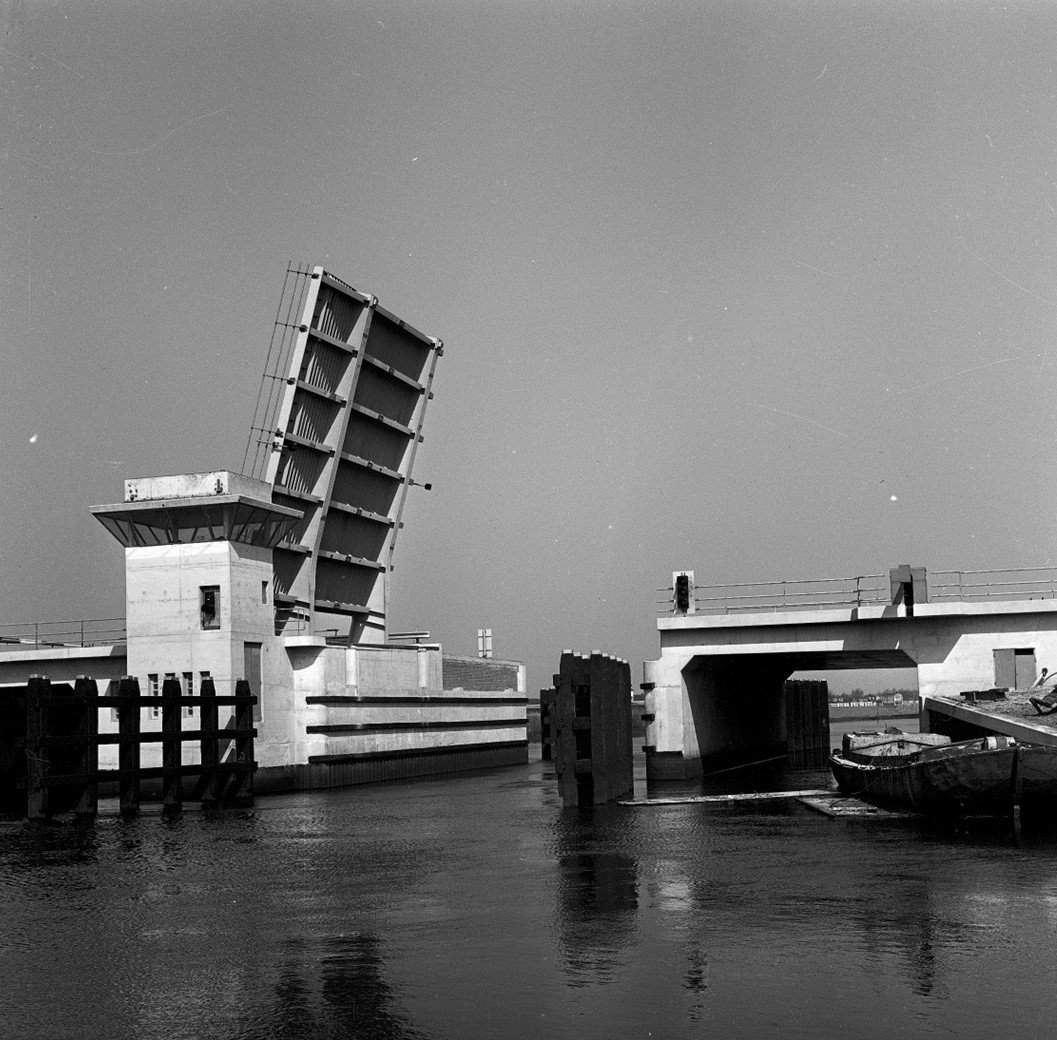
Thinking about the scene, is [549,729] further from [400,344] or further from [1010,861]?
[1010,861]

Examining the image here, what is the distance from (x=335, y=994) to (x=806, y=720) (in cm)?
5589

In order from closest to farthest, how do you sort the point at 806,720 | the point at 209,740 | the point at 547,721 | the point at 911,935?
1. the point at 911,935
2. the point at 209,740
3. the point at 547,721
4. the point at 806,720

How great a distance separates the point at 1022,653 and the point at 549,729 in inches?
791

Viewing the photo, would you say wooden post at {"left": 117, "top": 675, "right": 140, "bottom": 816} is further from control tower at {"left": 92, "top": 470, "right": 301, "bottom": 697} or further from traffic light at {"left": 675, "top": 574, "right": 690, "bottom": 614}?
traffic light at {"left": 675, "top": 574, "right": 690, "bottom": 614}


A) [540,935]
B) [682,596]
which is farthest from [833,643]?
[540,935]

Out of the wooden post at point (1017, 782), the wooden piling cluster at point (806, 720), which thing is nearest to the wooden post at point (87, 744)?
the wooden post at point (1017, 782)

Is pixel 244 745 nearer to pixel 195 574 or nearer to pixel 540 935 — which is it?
pixel 195 574

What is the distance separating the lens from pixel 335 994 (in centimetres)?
1035

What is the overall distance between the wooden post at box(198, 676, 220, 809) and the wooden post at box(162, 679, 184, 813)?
736mm

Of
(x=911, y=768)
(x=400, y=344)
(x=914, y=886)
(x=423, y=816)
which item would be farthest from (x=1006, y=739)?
(x=400, y=344)

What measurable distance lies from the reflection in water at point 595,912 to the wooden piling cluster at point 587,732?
7.19 m

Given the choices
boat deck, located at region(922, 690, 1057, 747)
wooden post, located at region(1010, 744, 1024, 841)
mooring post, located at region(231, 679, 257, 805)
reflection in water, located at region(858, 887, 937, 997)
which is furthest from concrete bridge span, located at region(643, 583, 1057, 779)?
reflection in water, located at region(858, 887, 937, 997)

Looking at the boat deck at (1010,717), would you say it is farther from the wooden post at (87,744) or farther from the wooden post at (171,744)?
the wooden post at (87,744)

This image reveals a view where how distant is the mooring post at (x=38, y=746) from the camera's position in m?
27.6
